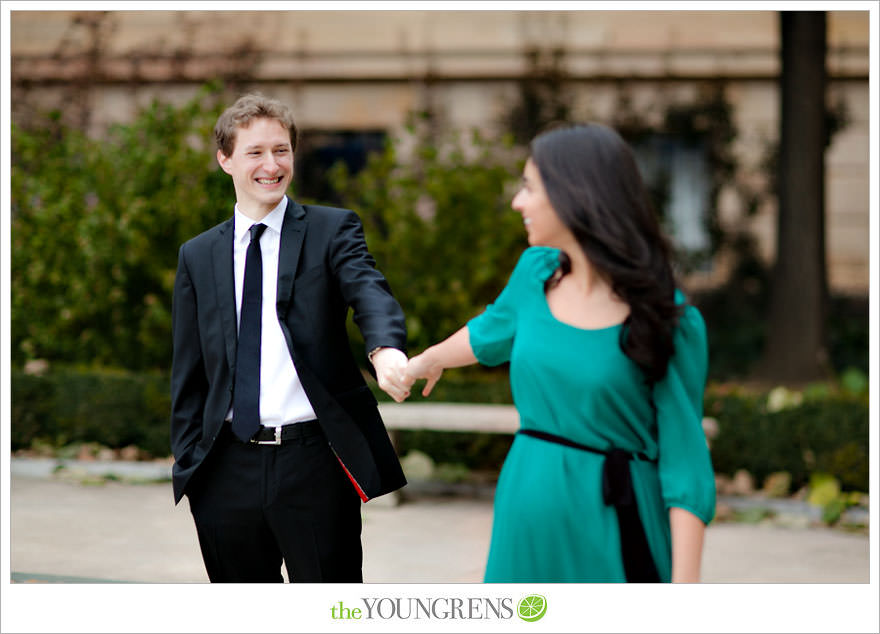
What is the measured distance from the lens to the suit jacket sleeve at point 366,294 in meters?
3.11

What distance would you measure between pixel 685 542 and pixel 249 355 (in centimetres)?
136

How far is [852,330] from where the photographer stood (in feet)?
41.5

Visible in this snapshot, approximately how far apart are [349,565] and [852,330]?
10.7 m

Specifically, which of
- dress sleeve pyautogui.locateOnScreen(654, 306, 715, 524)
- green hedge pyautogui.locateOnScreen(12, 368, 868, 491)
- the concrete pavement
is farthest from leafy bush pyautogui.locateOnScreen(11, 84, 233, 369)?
dress sleeve pyautogui.locateOnScreen(654, 306, 715, 524)

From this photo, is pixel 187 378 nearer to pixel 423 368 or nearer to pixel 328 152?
pixel 423 368

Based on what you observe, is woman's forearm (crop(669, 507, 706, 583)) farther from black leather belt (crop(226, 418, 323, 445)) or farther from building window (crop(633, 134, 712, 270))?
building window (crop(633, 134, 712, 270))

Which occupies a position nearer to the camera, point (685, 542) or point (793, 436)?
point (685, 542)

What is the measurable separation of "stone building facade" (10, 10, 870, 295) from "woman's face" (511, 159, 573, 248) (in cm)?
1108

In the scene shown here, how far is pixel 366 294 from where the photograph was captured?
10.3 ft

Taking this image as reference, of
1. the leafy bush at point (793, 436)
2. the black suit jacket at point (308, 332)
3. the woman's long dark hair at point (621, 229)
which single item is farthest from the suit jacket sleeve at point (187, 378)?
the leafy bush at point (793, 436)

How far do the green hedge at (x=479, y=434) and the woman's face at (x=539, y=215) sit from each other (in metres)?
5.12

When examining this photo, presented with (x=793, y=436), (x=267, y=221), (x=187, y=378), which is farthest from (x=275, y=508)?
(x=793, y=436)

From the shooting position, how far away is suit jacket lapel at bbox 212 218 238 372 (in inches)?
122

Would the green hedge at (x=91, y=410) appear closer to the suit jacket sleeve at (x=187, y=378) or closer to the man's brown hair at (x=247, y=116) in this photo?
the suit jacket sleeve at (x=187, y=378)
